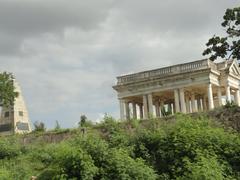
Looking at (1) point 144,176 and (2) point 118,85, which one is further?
(2) point 118,85

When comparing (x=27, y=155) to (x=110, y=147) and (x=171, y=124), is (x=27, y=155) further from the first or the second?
(x=171, y=124)

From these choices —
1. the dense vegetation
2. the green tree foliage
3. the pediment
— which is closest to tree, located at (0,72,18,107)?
the dense vegetation

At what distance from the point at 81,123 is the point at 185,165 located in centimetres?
1113

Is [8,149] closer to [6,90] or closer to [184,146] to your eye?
[184,146]

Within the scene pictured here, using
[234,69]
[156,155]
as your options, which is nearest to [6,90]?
[234,69]

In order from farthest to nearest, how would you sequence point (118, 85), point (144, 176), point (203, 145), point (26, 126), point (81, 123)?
point (26, 126) → point (118, 85) → point (81, 123) → point (203, 145) → point (144, 176)

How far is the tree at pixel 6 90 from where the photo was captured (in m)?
45.4

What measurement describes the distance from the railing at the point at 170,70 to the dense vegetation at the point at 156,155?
1714 cm

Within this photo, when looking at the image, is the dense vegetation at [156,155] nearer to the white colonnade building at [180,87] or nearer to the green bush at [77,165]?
the green bush at [77,165]

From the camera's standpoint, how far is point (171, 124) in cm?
2638

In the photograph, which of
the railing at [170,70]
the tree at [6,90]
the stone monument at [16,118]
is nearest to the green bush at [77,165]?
the railing at [170,70]

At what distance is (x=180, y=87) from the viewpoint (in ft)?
147

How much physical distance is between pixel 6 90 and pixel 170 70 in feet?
46.7

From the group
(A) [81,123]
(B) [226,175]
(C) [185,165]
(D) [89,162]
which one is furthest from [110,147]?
(A) [81,123]
